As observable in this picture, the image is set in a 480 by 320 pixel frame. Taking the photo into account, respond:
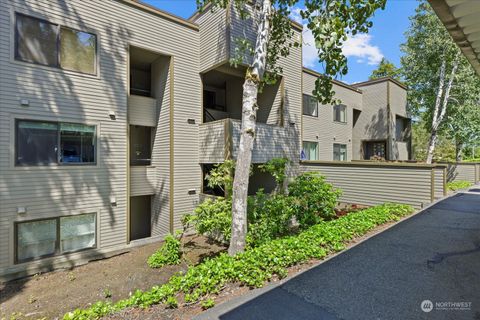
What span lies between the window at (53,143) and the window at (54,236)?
1.86 metres

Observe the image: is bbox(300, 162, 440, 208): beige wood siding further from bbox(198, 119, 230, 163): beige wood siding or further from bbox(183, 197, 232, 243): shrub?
bbox(183, 197, 232, 243): shrub

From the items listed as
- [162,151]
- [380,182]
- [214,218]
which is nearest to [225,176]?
[214,218]

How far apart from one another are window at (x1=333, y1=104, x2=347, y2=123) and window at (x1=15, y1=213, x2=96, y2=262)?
1593 cm

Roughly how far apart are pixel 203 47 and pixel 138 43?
8.56 feet

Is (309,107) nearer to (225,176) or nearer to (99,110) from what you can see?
(225,176)

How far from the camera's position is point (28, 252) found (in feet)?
22.5

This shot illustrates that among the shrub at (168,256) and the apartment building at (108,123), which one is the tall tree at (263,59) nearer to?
the shrub at (168,256)

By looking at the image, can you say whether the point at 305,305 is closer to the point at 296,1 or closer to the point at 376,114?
the point at 296,1

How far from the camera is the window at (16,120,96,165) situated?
6.77m

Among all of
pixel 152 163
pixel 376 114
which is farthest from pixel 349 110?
pixel 152 163

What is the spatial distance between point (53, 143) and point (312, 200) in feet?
27.3

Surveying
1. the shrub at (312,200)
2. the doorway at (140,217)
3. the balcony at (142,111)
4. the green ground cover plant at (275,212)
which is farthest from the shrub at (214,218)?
the balcony at (142,111)

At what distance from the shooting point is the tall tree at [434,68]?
14.8 m

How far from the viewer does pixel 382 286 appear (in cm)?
391
